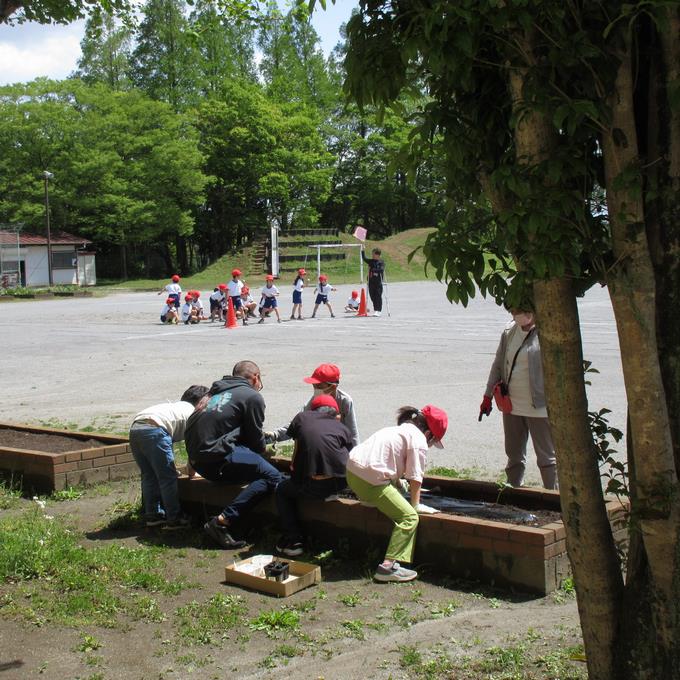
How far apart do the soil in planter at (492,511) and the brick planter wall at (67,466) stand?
2773 millimetres

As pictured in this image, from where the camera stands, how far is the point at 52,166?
57.9 meters

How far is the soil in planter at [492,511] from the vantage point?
589 centimetres

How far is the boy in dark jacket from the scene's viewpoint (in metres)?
6.54

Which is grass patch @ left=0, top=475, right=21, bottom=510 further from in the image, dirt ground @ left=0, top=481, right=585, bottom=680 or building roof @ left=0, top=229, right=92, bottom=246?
building roof @ left=0, top=229, right=92, bottom=246

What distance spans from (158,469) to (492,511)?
2.73 meters

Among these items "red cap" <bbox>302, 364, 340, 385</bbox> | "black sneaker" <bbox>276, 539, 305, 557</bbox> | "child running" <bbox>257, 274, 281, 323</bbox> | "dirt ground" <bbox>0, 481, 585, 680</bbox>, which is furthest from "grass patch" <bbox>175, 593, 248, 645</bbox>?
"child running" <bbox>257, 274, 281, 323</bbox>

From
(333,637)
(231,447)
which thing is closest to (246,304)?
(231,447)

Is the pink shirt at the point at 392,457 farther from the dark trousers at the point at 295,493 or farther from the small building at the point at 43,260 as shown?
the small building at the point at 43,260

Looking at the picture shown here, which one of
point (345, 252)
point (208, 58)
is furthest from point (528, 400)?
point (208, 58)

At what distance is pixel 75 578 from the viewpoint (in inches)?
222

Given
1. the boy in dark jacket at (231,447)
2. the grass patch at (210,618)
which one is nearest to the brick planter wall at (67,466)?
the boy in dark jacket at (231,447)

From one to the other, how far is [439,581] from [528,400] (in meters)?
2.13

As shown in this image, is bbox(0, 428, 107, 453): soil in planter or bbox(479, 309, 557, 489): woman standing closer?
bbox(479, 309, 557, 489): woman standing

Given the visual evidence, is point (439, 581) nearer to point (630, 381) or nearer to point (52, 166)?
point (630, 381)
